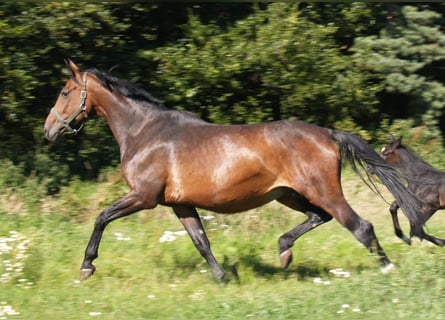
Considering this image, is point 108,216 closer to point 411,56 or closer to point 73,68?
point 73,68

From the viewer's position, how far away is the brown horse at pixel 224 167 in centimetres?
754

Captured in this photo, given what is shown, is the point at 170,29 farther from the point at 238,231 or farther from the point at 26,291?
A: the point at 26,291

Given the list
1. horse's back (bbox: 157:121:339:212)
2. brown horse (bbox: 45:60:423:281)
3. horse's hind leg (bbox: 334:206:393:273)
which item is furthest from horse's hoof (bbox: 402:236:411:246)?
horse's back (bbox: 157:121:339:212)

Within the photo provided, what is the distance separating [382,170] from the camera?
7.82m

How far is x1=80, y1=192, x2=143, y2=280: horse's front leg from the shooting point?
7762mm

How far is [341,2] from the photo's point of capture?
41.8 ft

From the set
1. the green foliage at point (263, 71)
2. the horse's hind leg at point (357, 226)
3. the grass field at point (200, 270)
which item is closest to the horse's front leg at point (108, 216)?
the grass field at point (200, 270)

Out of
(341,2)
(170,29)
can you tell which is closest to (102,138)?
(170,29)

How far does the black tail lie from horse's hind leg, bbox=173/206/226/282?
5.49ft

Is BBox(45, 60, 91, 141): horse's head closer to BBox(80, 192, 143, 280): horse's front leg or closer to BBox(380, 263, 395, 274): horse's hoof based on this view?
BBox(80, 192, 143, 280): horse's front leg

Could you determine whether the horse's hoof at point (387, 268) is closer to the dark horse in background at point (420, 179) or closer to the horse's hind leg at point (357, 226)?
the horse's hind leg at point (357, 226)

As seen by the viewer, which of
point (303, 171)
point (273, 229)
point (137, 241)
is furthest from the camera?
point (273, 229)

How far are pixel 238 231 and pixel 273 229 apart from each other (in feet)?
1.67

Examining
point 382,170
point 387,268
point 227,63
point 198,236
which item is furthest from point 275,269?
point 227,63
